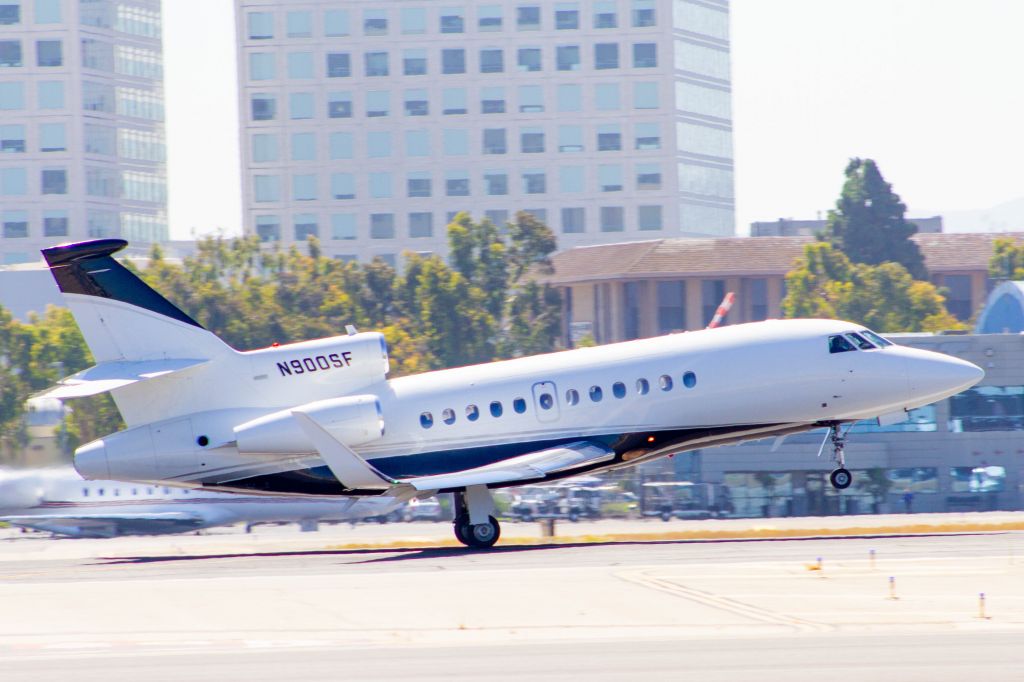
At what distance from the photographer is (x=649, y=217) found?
4624 inches

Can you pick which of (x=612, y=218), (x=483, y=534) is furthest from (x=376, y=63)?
(x=483, y=534)

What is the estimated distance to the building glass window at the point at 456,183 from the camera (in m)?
118

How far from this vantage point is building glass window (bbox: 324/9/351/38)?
116 metres

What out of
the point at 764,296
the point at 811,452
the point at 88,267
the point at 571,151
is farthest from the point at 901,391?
the point at 571,151

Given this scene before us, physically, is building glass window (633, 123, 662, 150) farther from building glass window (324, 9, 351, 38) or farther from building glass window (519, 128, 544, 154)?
building glass window (324, 9, 351, 38)

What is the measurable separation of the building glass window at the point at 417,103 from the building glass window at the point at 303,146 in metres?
7.71

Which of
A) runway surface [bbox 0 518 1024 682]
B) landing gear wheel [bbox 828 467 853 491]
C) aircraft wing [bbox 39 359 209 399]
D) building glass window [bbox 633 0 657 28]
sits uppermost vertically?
building glass window [bbox 633 0 657 28]

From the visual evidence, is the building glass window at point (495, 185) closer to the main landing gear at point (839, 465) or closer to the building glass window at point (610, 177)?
the building glass window at point (610, 177)

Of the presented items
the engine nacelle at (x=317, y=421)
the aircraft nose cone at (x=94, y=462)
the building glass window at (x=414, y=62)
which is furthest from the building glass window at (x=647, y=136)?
the aircraft nose cone at (x=94, y=462)

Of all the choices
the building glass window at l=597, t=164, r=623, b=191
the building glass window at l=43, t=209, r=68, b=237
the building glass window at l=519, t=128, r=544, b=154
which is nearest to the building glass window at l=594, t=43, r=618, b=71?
the building glass window at l=519, t=128, r=544, b=154

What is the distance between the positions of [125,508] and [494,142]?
76477 millimetres

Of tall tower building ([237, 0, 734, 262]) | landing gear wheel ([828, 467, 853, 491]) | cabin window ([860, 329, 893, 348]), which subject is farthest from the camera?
tall tower building ([237, 0, 734, 262])

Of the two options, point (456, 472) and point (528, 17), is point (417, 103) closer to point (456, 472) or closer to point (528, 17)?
point (528, 17)

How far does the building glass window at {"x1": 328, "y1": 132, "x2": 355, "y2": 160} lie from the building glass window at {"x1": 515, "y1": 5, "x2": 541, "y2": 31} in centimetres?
1577
